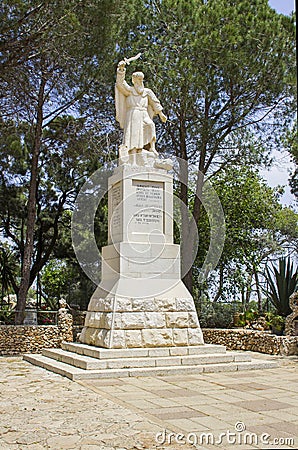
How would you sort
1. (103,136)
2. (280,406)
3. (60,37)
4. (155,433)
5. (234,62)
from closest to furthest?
(155,433) < (280,406) < (60,37) < (234,62) < (103,136)

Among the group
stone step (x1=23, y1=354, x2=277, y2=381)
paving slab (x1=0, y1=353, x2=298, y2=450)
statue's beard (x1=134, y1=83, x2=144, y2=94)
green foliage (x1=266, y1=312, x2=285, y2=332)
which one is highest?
statue's beard (x1=134, y1=83, x2=144, y2=94)

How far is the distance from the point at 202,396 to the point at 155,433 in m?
1.75

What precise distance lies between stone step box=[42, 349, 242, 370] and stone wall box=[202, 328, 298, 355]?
2543 mm

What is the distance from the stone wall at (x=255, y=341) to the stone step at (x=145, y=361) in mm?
2543

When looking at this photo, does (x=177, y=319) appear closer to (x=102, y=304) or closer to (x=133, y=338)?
(x=133, y=338)

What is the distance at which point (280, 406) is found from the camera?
5.58 metres

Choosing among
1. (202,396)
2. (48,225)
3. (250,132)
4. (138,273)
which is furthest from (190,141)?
(202,396)

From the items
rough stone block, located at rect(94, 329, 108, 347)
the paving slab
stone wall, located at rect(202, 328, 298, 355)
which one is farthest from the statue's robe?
stone wall, located at rect(202, 328, 298, 355)

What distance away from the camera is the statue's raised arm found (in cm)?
989

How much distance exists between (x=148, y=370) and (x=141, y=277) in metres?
1.75

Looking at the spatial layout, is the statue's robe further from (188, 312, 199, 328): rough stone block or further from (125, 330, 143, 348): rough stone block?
(125, 330, 143, 348): rough stone block

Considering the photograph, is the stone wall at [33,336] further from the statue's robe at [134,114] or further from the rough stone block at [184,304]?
the statue's robe at [134,114]

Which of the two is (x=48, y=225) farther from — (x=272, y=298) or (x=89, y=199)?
(x=272, y=298)

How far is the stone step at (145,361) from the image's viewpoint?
7734mm
